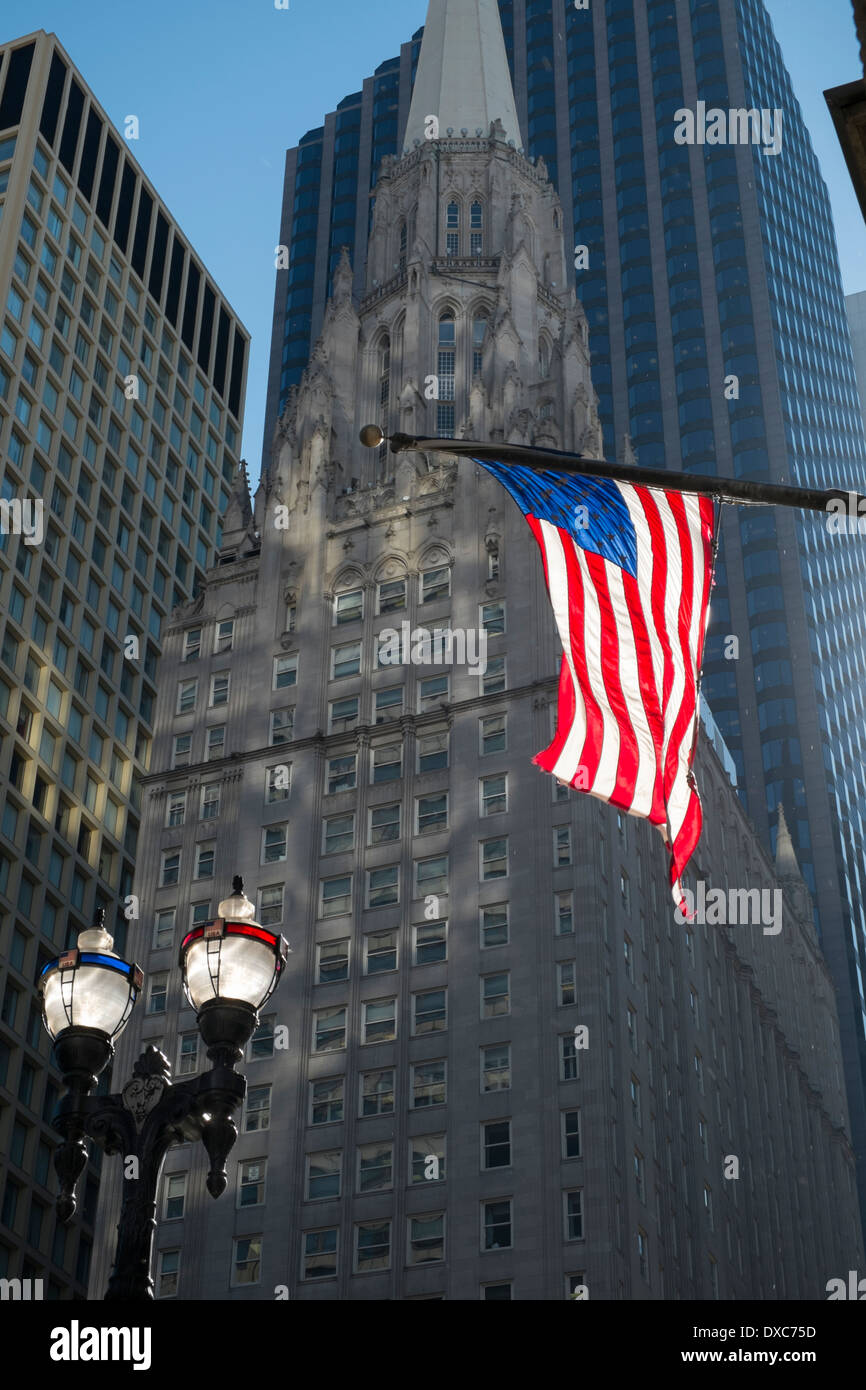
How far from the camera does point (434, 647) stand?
77562 mm

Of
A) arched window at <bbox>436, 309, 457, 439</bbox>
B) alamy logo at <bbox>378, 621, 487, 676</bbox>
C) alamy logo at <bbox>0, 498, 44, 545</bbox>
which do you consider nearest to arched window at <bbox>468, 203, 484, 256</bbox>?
arched window at <bbox>436, 309, 457, 439</bbox>

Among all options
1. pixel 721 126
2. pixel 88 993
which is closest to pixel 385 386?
pixel 721 126

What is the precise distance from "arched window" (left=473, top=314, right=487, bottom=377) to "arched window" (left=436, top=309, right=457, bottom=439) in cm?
107

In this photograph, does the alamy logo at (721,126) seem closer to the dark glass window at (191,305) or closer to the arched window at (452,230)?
the dark glass window at (191,305)

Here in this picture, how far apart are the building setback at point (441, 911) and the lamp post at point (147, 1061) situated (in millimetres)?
42362

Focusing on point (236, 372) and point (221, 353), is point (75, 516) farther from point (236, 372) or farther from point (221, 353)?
point (236, 372)

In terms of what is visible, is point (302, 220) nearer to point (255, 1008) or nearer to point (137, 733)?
point (137, 733)

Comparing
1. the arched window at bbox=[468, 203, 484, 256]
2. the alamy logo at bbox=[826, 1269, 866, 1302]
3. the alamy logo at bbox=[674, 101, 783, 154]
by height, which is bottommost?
the alamy logo at bbox=[826, 1269, 866, 1302]

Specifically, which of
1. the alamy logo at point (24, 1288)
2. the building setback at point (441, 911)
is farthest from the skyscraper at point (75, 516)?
the building setback at point (441, 911)

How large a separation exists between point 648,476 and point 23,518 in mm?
75576

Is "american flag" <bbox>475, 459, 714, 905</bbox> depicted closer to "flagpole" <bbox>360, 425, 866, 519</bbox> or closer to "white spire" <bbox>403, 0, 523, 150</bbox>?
"flagpole" <bbox>360, 425, 866, 519</bbox>

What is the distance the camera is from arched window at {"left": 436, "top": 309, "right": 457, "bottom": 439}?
9169 cm
